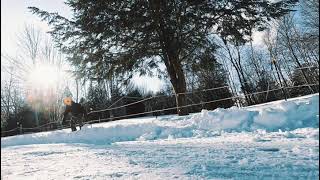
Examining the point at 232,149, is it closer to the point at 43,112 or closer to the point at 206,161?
the point at 206,161

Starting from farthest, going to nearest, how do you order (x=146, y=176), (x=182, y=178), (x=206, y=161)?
(x=206, y=161), (x=146, y=176), (x=182, y=178)

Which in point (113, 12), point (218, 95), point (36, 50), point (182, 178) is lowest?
point (182, 178)

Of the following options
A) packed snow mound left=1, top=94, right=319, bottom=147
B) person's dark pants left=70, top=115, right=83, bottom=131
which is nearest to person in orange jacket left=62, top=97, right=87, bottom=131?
person's dark pants left=70, top=115, right=83, bottom=131

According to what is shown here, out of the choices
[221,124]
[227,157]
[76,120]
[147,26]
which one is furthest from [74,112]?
[227,157]

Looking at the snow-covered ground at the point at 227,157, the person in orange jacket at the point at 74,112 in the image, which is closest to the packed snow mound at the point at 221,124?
the snow-covered ground at the point at 227,157

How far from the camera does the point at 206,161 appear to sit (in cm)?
490

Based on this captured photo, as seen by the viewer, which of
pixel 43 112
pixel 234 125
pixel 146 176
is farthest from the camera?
pixel 43 112

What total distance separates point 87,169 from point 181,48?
11344mm

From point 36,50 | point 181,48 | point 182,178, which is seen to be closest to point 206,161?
point 182,178

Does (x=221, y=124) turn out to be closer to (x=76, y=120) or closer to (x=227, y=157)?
(x=227, y=157)

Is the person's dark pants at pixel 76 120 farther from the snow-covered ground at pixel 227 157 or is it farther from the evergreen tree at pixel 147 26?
the snow-covered ground at pixel 227 157

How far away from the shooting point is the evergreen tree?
14.8 m

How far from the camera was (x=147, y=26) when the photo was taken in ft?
48.9

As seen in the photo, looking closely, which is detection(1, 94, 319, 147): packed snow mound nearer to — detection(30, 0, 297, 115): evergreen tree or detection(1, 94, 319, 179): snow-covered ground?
detection(1, 94, 319, 179): snow-covered ground
